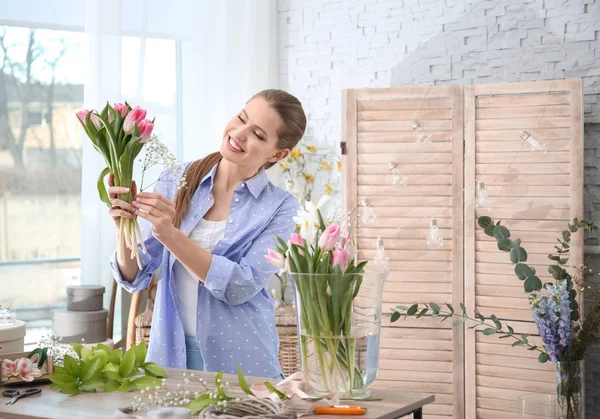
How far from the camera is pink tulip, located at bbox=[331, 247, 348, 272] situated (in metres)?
1.94

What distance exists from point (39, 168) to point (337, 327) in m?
3.12

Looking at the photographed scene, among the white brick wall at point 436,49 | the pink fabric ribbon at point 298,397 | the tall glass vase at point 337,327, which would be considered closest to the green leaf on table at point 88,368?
the pink fabric ribbon at point 298,397

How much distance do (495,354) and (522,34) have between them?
181 centimetres

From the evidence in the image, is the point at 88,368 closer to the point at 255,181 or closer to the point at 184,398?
the point at 184,398

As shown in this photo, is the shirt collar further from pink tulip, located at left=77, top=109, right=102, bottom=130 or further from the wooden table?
the wooden table

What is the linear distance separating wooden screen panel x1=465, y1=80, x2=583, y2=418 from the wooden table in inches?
92.3

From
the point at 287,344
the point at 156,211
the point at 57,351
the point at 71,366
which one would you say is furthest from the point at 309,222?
the point at 287,344

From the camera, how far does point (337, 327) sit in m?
1.96

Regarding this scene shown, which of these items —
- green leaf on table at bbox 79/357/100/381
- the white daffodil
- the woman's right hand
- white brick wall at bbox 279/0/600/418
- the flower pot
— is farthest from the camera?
white brick wall at bbox 279/0/600/418

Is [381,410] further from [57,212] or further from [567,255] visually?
[57,212]

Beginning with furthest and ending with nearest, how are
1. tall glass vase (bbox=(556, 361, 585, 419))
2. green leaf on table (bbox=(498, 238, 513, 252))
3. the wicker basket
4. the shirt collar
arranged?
the wicker basket → green leaf on table (bbox=(498, 238, 513, 252)) → tall glass vase (bbox=(556, 361, 585, 419)) → the shirt collar

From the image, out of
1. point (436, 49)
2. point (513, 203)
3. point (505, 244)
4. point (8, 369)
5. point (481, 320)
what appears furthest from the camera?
point (436, 49)

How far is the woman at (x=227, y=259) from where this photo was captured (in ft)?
8.32

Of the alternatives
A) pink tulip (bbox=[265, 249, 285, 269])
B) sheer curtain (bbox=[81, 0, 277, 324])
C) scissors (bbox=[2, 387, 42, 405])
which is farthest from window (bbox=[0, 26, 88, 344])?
pink tulip (bbox=[265, 249, 285, 269])
